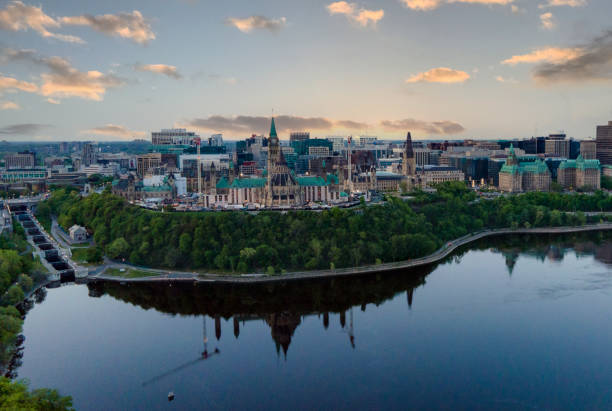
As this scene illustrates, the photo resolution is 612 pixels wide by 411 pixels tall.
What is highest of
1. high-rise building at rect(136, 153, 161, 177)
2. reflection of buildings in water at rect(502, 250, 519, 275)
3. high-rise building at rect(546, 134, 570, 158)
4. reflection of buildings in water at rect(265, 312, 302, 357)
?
high-rise building at rect(546, 134, 570, 158)

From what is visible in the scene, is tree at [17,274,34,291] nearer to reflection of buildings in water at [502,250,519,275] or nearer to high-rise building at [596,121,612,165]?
reflection of buildings in water at [502,250,519,275]

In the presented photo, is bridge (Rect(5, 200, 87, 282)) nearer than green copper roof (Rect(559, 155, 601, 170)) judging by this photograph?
Yes

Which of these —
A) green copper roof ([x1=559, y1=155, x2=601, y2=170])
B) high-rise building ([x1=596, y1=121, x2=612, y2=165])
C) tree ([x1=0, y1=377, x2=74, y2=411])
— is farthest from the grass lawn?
high-rise building ([x1=596, y1=121, x2=612, y2=165])

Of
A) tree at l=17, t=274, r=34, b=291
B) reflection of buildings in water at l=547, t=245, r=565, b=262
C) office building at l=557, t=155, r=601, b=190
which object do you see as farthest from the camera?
office building at l=557, t=155, r=601, b=190

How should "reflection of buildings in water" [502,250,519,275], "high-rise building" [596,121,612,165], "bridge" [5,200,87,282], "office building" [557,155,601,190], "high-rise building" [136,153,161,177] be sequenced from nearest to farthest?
"bridge" [5,200,87,282] → "reflection of buildings in water" [502,250,519,275] → "office building" [557,155,601,190] → "high-rise building" [136,153,161,177] → "high-rise building" [596,121,612,165]

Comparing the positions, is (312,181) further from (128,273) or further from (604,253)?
(604,253)

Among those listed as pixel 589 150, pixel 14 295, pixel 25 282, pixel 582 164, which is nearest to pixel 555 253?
pixel 582 164
